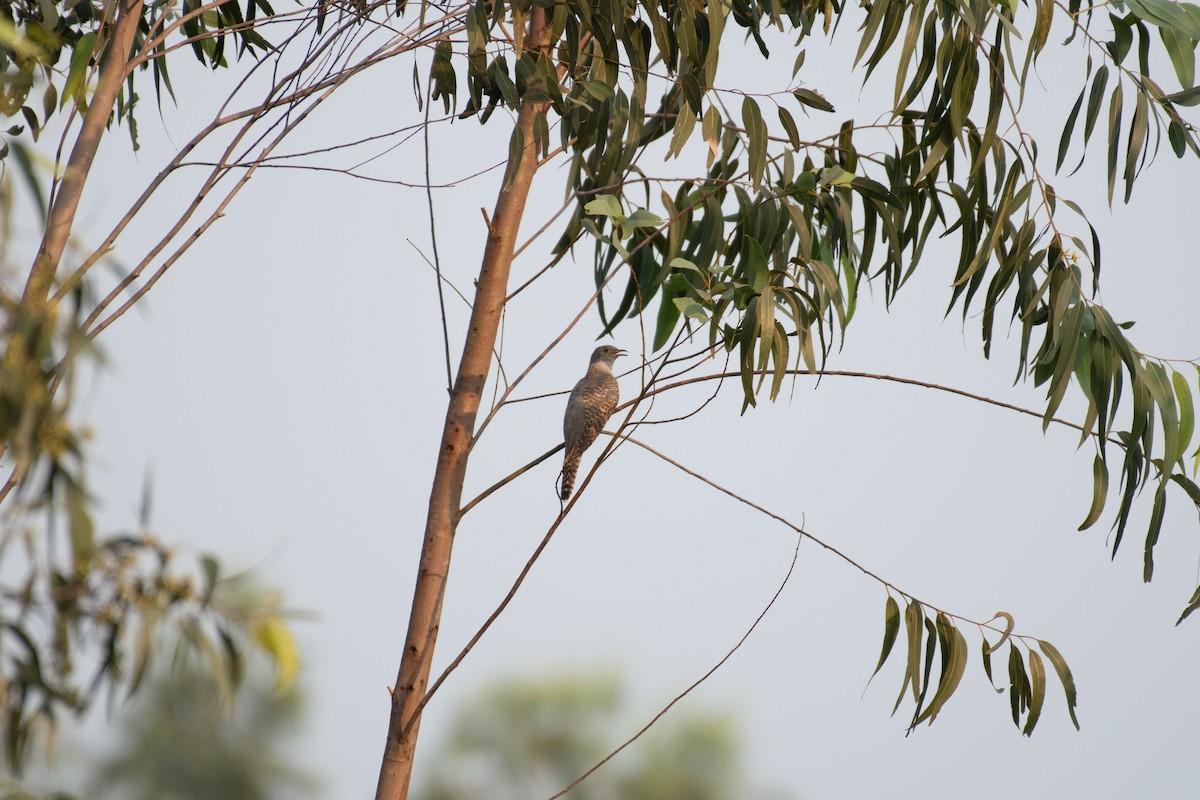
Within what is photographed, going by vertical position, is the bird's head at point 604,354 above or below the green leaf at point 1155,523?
above

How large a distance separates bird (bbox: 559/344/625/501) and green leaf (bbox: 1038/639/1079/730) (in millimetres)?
1362

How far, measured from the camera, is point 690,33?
2756 mm

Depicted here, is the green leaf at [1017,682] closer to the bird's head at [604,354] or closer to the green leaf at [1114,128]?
the green leaf at [1114,128]

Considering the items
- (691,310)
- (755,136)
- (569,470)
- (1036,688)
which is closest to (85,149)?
(691,310)

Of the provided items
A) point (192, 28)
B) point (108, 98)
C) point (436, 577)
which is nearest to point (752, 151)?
point (436, 577)

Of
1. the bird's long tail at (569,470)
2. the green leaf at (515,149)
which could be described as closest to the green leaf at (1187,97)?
the green leaf at (515,149)

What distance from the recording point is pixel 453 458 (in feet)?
9.11

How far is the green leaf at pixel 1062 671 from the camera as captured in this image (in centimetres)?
303

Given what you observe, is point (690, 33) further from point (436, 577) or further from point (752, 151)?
point (436, 577)

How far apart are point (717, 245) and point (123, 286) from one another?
61.5 inches

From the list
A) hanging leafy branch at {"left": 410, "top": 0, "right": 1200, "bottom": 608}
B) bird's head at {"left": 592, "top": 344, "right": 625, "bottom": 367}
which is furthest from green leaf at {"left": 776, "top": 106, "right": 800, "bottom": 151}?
bird's head at {"left": 592, "top": 344, "right": 625, "bottom": 367}

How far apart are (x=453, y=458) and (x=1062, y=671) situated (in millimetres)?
1674

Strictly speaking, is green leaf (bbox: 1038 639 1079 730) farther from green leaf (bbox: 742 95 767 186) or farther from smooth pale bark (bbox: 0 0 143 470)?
smooth pale bark (bbox: 0 0 143 470)

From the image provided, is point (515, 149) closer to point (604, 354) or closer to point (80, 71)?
point (80, 71)
